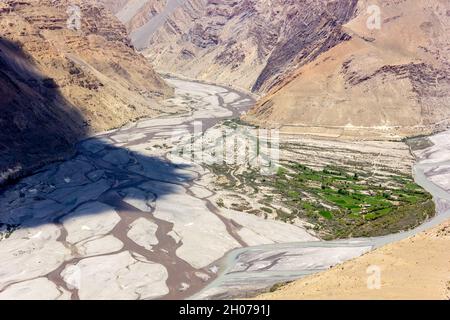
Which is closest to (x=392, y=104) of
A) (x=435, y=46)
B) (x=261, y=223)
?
(x=435, y=46)

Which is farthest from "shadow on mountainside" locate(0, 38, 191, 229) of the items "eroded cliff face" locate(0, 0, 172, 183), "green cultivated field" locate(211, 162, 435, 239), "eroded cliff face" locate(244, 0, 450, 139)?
"eroded cliff face" locate(244, 0, 450, 139)

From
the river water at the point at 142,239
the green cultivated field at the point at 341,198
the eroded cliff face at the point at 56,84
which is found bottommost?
the river water at the point at 142,239

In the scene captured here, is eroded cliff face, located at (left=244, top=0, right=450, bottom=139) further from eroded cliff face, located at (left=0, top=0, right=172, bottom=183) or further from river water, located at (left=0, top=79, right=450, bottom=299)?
eroded cliff face, located at (left=0, top=0, right=172, bottom=183)

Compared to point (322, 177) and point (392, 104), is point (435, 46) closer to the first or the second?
point (392, 104)

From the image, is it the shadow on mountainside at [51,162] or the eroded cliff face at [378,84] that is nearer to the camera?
the shadow on mountainside at [51,162]

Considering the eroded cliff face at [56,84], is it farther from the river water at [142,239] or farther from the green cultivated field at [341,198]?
the green cultivated field at [341,198]

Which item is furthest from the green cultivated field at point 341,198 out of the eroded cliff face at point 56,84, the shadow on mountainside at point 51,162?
the eroded cliff face at point 56,84
